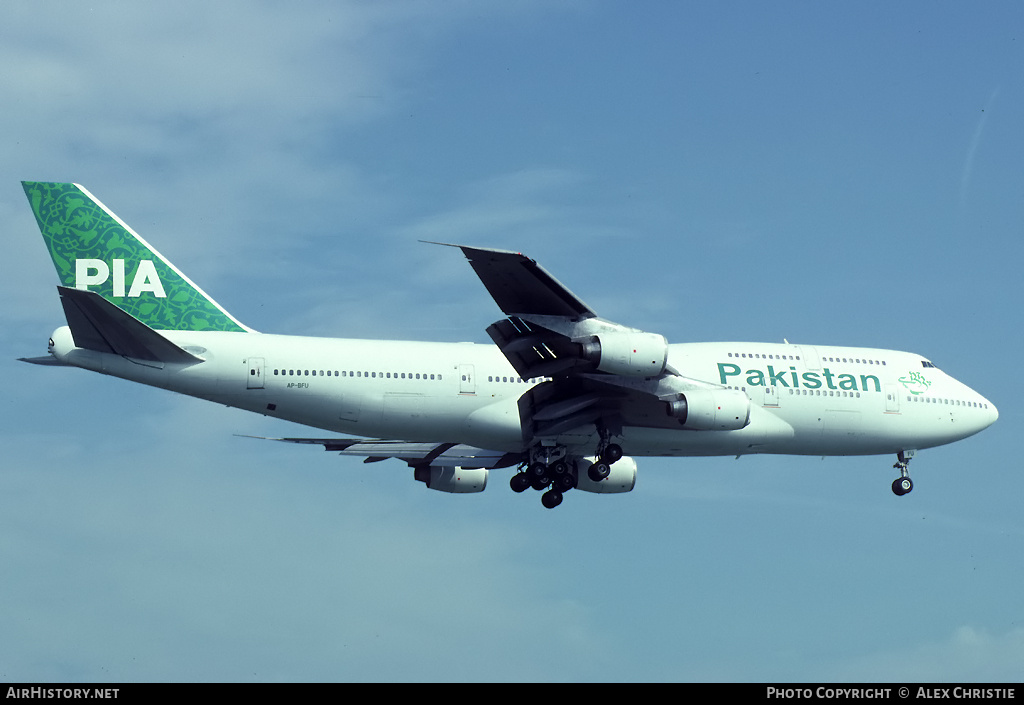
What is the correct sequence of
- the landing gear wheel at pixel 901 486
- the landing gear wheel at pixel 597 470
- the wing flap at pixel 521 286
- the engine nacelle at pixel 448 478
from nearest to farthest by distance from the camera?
the wing flap at pixel 521 286
the landing gear wheel at pixel 597 470
the landing gear wheel at pixel 901 486
the engine nacelle at pixel 448 478

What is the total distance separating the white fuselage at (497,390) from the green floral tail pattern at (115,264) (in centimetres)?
101

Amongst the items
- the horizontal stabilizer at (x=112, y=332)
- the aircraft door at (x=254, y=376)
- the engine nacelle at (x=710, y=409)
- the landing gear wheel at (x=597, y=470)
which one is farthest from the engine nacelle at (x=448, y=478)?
the horizontal stabilizer at (x=112, y=332)

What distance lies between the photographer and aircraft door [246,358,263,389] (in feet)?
103

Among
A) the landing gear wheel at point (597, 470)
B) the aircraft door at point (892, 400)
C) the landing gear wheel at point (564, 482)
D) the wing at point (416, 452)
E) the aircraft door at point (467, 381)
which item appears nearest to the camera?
the aircraft door at point (467, 381)

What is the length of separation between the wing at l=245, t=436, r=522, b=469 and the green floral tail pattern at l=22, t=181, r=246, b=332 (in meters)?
6.23

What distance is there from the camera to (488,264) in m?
26.9

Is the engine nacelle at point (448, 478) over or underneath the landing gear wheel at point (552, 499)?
over

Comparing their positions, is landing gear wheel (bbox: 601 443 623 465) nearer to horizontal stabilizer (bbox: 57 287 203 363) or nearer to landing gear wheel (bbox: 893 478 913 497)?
landing gear wheel (bbox: 893 478 913 497)

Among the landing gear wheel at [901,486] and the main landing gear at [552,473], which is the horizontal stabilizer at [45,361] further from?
the landing gear wheel at [901,486]

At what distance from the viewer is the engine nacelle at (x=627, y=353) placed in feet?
93.9
